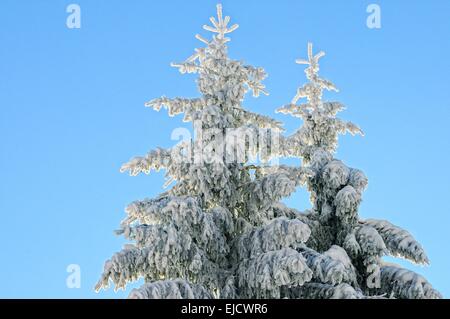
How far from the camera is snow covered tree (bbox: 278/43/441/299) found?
14.0 metres

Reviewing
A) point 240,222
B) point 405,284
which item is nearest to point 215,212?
point 240,222

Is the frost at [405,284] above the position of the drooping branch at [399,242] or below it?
below

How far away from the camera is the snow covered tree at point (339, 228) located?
1399 cm

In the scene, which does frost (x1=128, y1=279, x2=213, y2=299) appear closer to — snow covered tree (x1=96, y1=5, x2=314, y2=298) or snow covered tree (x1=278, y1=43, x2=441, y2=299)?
snow covered tree (x1=96, y1=5, x2=314, y2=298)

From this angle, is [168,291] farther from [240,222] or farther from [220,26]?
[220,26]

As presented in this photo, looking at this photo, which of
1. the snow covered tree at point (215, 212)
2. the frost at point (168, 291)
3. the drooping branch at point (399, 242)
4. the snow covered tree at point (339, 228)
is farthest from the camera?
the drooping branch at point (399, 242)

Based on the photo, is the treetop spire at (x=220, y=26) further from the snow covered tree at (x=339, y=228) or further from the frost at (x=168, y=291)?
the frost at (x=168, y=291)

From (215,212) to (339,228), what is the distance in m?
4.56

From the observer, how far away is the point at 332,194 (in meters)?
16.2

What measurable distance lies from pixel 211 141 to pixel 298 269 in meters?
3.82

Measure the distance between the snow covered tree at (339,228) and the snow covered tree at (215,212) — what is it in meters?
1.25

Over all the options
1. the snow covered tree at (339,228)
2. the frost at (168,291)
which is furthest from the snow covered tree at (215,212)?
the snow covered tree at (339,228)

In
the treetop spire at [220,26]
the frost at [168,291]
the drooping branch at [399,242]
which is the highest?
the treetop spire at [220,26]
